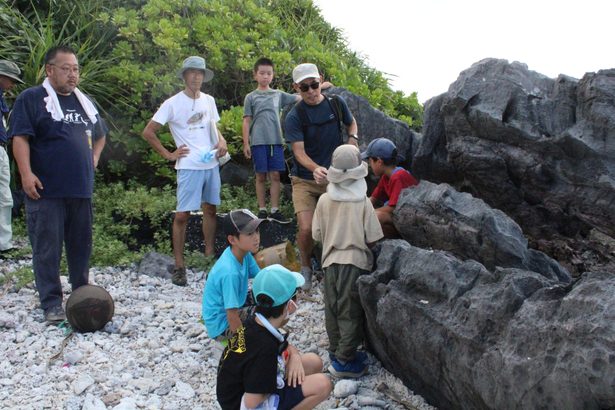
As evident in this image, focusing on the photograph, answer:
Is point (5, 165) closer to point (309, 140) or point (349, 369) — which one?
point (309, 140)

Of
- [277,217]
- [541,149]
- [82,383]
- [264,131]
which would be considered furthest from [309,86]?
[82,383]

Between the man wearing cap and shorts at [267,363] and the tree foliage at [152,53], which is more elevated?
the tree foliage at [152,53]

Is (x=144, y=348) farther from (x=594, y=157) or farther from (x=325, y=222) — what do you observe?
(x=594, y=157)

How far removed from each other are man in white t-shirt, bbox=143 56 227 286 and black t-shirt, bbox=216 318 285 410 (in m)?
3.42

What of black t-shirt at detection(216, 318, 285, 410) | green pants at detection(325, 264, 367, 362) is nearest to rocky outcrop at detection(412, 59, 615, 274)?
green pants at detection(325, 264, 367, 362)

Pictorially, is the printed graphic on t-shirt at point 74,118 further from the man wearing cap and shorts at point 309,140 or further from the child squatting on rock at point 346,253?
the child squatting on rock at point 346,253

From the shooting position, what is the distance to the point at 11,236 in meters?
8.65

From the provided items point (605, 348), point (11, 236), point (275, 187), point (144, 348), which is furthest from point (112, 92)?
point (605, 348)

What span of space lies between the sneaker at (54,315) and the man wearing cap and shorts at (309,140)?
2.29 m

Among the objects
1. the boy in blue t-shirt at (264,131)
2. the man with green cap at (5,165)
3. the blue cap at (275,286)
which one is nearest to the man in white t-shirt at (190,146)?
the boy in blue t-shirt at (264,131)

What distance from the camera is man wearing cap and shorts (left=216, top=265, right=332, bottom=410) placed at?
4.04 m

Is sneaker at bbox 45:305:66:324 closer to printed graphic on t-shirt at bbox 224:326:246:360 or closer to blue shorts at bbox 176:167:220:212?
blue shorts at bbox 176:167:220:212

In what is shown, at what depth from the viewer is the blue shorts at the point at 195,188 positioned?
7382 millimetres

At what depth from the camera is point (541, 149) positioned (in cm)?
584
